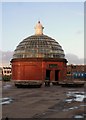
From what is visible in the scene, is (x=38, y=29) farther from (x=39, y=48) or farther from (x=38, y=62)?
(x=38, y=62)

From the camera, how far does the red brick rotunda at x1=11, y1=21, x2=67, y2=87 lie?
6375 centimetres

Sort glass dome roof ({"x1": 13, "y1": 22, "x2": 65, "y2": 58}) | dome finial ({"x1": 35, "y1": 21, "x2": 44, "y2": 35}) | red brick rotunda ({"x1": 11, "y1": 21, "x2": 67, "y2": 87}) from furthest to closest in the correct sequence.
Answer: dome finial ({"x1": 35, "y1": 21, "x2": 44, "y2": 35}), glass dome roof ({"x1": 13, "y1": 22, "x2": 65, "y2": 58}), red brick rotunda ({"x1": 11, "y1": 21, "x2": 67, "y2": 87})

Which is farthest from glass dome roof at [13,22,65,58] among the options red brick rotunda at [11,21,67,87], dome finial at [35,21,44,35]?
dome finial at [35,21,44,35]

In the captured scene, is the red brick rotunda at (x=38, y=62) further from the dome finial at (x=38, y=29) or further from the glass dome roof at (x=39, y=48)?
the dome finial at (x=38, y=29)

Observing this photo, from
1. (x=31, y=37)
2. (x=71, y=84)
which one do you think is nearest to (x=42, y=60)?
(x=31, y=37)

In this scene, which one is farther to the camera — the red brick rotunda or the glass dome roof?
the glass dome roof

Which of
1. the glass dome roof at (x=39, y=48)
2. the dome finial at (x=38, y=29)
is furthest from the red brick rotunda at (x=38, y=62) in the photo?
the dome finial at (x=38, y=29)

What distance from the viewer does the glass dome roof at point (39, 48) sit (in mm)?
64812

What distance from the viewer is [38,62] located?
63688 millimetres

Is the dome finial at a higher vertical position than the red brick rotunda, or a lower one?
higher

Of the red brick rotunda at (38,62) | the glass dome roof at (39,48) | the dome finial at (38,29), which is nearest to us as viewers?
A: the red brick rotunda at (38,62)

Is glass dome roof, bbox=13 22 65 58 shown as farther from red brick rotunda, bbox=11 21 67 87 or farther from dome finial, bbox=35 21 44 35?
dome finial, bbox=35 21 44 35

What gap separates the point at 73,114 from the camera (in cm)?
1789

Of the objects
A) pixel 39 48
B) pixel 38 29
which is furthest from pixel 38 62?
pixel 38 29
